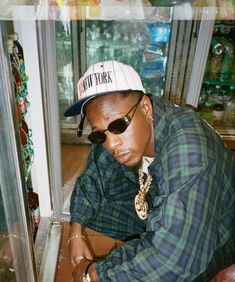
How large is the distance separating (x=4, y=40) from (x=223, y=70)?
6.32 feet

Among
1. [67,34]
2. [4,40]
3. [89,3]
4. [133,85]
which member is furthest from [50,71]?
[67,34]

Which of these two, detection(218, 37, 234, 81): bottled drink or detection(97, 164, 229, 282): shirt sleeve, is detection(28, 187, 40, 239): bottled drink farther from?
detection(218, 37, 234, 81): bottled drink

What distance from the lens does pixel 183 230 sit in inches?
29.5

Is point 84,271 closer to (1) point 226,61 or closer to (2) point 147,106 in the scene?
(2) point 147,106

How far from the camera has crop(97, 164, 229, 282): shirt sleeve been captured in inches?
29.3

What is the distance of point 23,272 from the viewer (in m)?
0.86

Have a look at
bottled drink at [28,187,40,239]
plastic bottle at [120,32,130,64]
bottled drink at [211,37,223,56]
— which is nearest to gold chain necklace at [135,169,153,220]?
bottled drink at [28,187,40,239]

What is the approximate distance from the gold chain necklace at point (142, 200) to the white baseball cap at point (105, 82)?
14.7 inches

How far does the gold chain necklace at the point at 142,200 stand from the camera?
1154 millimetres

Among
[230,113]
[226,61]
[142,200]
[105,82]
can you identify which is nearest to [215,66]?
[226,61]

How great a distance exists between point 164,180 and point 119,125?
21 centimetres

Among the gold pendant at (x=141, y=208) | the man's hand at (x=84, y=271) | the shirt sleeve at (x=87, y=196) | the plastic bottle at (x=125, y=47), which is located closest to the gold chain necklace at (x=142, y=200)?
the gold pendant at (x=141, y=208)

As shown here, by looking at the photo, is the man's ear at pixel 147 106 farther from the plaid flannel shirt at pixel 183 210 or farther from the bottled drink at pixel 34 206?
the bottled drink at pixel 34 206

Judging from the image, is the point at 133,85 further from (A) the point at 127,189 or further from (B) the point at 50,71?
(A) the point at 127,189
